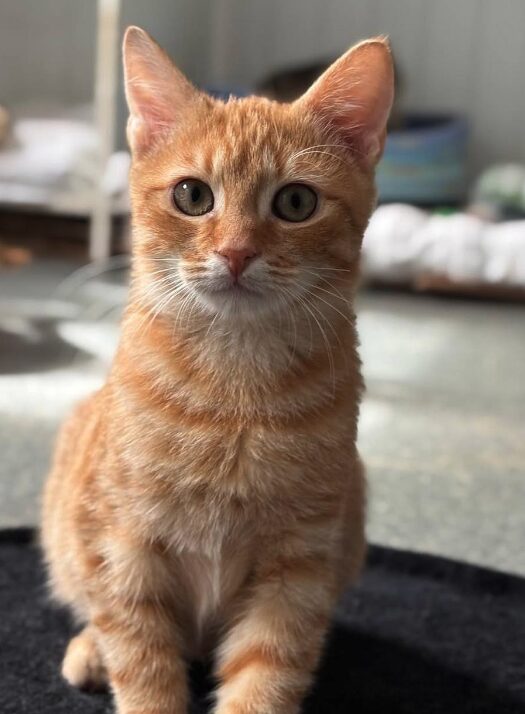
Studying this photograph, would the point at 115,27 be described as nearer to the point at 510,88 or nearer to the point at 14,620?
the point at 510,88

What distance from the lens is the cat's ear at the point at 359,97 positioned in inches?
37.9

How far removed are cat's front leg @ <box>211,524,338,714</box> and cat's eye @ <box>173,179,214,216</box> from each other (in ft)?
1.14

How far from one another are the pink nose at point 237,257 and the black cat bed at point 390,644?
0.52 meters

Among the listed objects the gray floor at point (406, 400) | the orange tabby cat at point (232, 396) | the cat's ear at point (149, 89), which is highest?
the cat's ear at point (149, 89)

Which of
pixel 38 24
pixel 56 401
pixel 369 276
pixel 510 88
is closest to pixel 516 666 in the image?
pixel 56 401

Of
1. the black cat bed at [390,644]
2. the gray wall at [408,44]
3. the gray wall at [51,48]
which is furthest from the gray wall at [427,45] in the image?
the black cat bed at [390,644]

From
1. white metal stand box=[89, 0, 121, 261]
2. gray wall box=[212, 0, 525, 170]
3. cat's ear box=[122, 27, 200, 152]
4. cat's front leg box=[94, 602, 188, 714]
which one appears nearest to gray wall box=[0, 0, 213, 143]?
white metal stand box=[89, 0, 121, 261]

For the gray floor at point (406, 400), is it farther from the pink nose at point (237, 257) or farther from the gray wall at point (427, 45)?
the gray wall at point (427, 45)

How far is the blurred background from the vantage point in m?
1.88

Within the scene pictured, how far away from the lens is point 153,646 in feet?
3.17

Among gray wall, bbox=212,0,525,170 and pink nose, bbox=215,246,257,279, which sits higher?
gray wall, bbox=212,0,525,170

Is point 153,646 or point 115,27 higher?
point 115,27

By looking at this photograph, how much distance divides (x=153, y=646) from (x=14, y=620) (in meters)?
0.34

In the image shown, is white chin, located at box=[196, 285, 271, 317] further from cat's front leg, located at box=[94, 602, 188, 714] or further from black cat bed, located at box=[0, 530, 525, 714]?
black cat bed, located at box=[0, 530, 525, 714]
